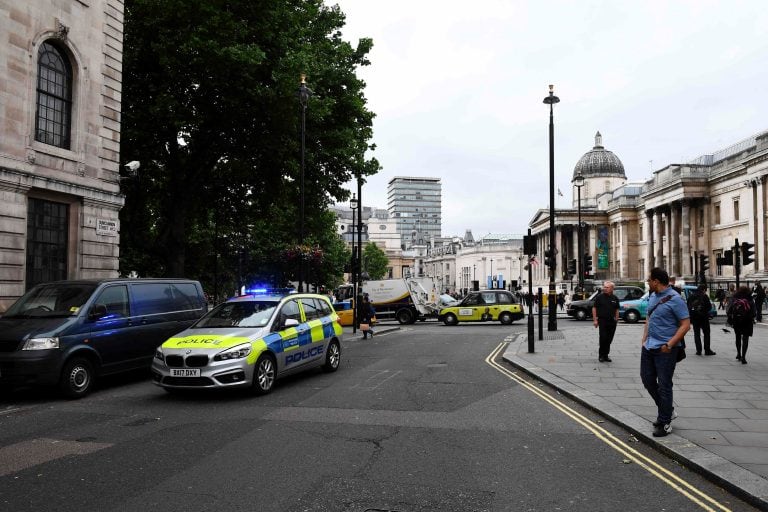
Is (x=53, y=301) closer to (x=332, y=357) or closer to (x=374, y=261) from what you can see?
(x=332, y=357)

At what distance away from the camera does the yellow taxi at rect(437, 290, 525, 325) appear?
30.3 metres

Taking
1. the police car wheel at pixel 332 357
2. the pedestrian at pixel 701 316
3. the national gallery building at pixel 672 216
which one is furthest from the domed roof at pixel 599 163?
the police car wheel at pixel 332 357

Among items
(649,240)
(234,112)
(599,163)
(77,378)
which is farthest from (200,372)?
(599,163)

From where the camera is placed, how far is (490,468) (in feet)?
18.2

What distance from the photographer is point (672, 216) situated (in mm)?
68250

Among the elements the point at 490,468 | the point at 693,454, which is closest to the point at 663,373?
the point at 693,454

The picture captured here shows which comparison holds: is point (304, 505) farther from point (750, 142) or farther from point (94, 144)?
point (750, 142)

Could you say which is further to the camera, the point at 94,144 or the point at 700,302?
the point at 94,144

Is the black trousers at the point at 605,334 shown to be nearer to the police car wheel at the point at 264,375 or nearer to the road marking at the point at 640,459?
the road marking at the point at 640,459

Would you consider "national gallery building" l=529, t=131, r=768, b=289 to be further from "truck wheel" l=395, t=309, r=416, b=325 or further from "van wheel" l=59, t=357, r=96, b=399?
"van wheel" l=59, t=357, r=96, b=399

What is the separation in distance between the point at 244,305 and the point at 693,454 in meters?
7.19

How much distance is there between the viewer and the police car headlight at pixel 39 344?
8938mm

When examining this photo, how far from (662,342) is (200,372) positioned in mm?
5968

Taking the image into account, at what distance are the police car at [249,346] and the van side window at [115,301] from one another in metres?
1.45
